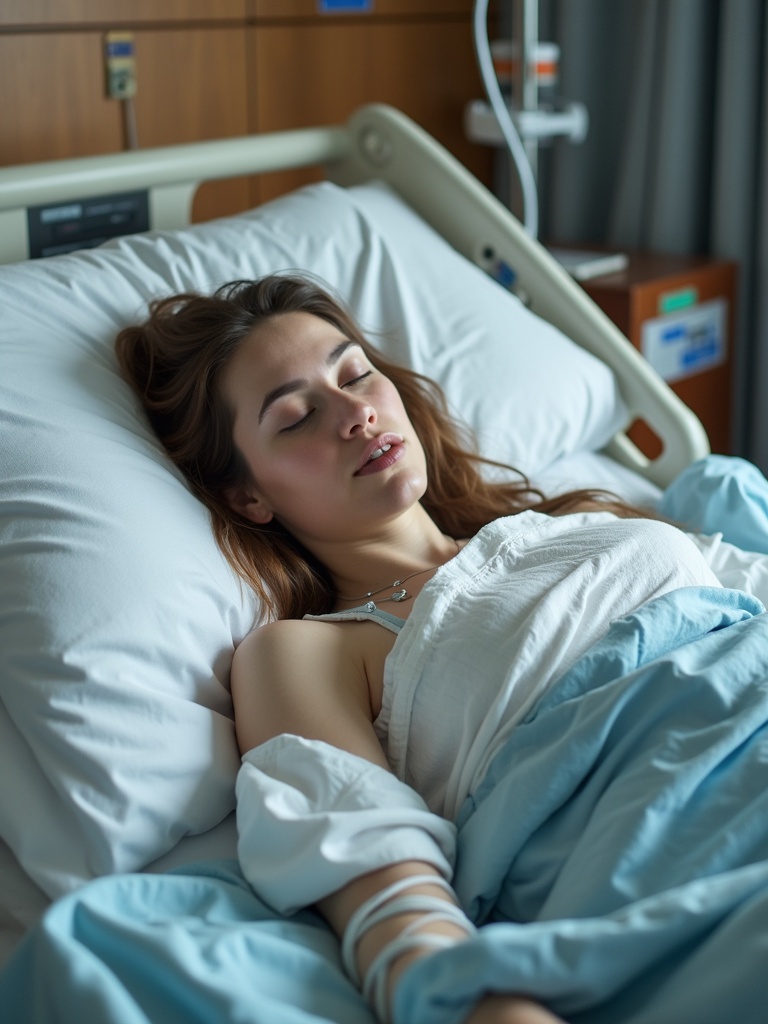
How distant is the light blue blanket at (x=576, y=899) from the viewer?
0.82 meters

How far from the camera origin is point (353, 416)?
1311 mm

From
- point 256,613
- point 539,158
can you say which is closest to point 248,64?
point 539,158

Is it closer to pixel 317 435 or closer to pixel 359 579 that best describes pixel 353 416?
pixel 317 435

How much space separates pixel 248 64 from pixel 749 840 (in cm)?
205

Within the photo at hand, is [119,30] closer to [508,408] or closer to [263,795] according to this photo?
[508,408]

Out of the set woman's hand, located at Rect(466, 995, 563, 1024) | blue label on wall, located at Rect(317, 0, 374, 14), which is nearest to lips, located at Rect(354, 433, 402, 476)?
woman's hand, located at Rect(466, 995, 563, 1024)

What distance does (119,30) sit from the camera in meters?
2.27

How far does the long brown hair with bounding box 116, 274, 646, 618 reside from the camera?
1.37 m

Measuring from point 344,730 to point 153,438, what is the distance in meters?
0.50

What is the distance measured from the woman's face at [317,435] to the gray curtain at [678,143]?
1.63 meters

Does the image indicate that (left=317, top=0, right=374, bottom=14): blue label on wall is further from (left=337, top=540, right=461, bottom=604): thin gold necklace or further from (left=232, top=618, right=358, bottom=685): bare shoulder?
(left=232, top=618, right=358, bottom=685): bare shoulder

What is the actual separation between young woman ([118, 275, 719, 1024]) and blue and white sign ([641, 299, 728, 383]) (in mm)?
931

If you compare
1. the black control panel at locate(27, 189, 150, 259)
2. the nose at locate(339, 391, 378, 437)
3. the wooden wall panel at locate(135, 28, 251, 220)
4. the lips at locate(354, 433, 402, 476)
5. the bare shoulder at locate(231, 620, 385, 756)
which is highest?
the wooden wall panel at locate(135, 28, 251, 220)

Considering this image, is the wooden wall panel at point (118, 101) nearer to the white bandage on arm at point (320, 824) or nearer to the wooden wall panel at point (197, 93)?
the wooden wall panel at point (197, 93)
